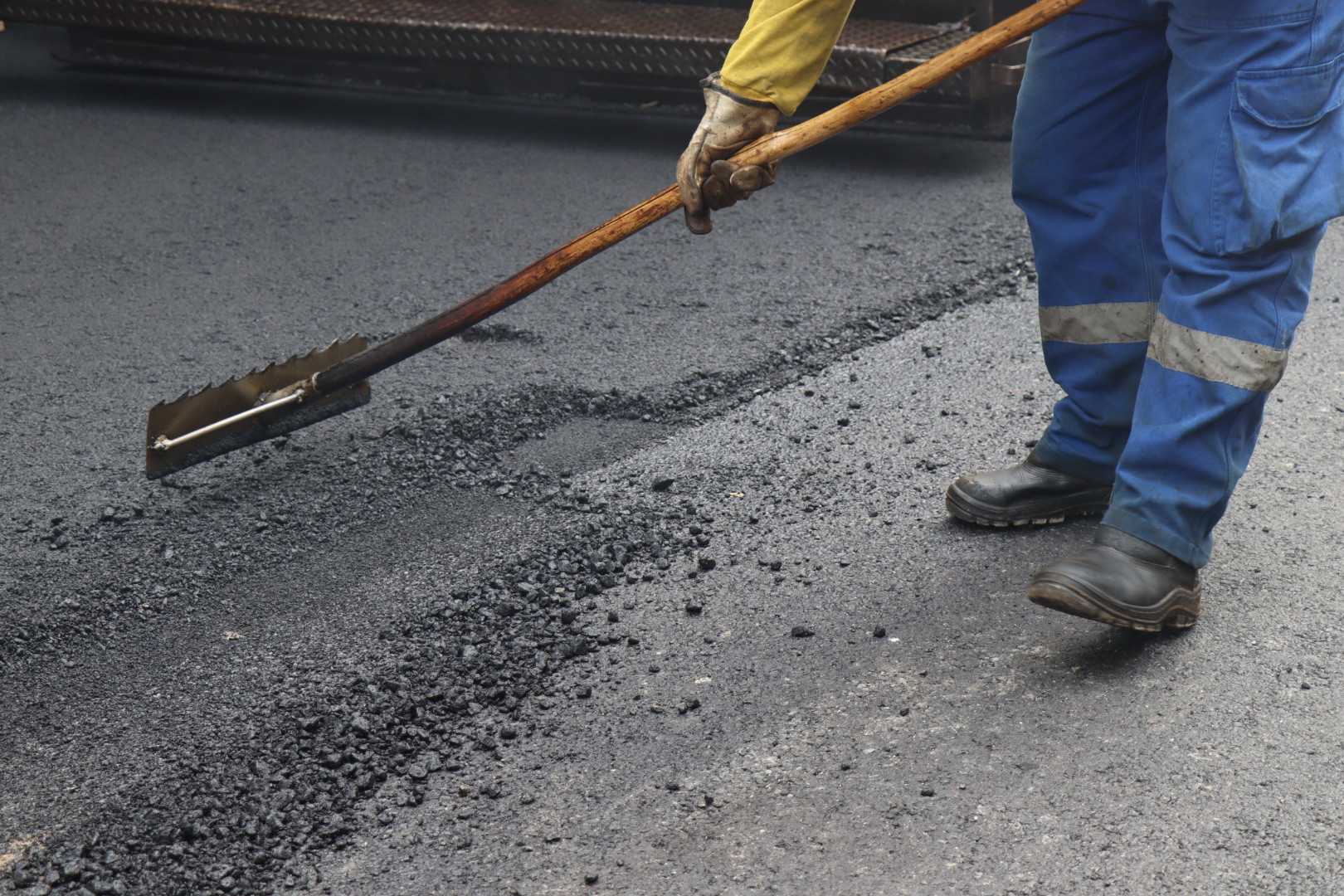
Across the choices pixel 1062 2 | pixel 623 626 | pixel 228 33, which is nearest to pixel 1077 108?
pixel 1062 2

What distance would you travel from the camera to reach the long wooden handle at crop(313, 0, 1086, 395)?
196 centimetres

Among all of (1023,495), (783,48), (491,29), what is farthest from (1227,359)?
(491,29)

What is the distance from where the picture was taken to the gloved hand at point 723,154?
2076 mm

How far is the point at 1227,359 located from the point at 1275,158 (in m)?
0.30

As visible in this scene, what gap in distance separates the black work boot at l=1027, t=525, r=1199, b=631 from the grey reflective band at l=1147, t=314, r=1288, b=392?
29 centimetres

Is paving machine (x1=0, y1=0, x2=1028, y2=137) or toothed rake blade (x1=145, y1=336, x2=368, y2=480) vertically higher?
paving machine (x1=0, y1=0, x2=1028, y2=137)

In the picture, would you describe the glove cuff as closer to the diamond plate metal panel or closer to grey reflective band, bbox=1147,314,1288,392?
grey reflective band, bbox=1147,314,1288,392

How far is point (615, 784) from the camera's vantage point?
1729 millimetres

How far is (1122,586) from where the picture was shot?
1914 mm

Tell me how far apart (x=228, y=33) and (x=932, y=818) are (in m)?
4.92

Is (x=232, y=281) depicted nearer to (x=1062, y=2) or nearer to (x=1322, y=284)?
(x=1062, y=2)

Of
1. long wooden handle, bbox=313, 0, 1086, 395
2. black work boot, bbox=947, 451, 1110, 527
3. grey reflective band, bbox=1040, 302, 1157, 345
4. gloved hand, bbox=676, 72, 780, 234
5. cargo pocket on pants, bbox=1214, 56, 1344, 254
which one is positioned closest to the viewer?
cargo pocket on pants, bbox=1214, 56, 1344, 254

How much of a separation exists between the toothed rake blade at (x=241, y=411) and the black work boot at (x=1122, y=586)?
1.47 metres

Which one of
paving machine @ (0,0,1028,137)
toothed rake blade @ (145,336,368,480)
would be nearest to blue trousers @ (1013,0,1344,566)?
toothed rake blade @ (145,336,368,480)
